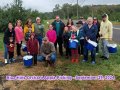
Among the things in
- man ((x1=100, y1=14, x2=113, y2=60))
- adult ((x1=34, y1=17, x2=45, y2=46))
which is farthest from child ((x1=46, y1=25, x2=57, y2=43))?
man ((x1=100, y1=14, x2=113, y2=60))

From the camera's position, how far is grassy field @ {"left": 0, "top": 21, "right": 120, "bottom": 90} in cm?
905


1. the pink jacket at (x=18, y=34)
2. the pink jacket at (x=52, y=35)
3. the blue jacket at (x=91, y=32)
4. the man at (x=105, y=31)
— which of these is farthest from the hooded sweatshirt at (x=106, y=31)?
the pink jacket at (x=18, y=34)

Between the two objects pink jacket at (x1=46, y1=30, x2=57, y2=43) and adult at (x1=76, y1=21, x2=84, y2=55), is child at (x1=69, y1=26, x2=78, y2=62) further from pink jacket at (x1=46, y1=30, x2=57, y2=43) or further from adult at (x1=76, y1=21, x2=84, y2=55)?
pink jacket at (x1=46, y1=30, x2=57, y2=43)

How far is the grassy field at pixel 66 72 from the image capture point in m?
9.05

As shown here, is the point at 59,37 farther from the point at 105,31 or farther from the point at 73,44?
the point at 105,31

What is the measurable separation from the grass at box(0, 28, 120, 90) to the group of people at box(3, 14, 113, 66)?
368mm

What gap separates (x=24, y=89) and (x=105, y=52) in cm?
411

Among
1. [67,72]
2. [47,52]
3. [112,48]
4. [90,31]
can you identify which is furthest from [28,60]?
[112,48]

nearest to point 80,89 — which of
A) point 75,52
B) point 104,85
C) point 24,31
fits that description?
point 104,85

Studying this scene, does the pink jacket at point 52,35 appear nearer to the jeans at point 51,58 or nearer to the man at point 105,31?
the jeans at point 51,58

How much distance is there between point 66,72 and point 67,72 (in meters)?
0.04

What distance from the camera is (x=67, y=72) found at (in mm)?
10195

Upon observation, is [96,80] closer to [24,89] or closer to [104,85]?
[104,85]

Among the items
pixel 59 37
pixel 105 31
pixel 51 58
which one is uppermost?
pixel 105 31
